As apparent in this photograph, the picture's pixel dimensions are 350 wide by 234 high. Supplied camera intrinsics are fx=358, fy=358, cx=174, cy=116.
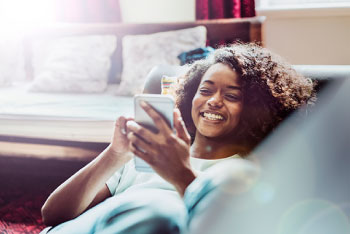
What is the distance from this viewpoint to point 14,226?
57.6 inches

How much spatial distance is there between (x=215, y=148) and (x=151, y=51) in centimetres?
142

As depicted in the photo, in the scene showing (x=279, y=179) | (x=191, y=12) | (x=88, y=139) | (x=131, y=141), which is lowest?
(x=88, y=139)

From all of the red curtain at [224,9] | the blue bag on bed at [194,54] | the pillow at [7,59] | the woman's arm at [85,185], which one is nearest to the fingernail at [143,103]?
the woman's arm at [85,185]

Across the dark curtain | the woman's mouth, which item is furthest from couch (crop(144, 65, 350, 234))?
the dark curtain

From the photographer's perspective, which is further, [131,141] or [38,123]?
[38,123]

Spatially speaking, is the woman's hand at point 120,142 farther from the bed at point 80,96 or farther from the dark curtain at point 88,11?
the dark curtain at point 88,11

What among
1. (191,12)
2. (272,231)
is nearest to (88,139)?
(272,231)

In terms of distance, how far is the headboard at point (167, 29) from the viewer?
231 centimetres

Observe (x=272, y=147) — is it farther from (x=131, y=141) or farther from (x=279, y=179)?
(x=131, y=141)

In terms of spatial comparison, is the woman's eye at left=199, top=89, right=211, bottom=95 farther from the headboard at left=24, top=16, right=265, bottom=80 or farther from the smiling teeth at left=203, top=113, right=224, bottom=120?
the headboard at left=24, top=16, right=265, bottom=80

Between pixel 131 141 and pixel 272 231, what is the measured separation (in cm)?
34

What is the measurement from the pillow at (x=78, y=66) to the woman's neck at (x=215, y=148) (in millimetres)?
1513

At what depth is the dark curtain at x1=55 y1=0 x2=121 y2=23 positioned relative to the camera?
2.72 m

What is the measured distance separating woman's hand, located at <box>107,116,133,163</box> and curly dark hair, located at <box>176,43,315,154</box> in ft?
0.88
